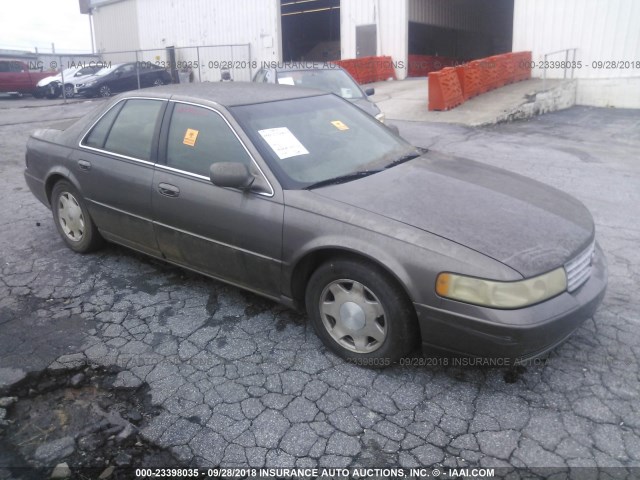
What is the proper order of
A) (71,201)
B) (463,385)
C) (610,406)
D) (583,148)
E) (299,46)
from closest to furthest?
(610,406)
(463,385)
(71,201)
(583,148)
(299,46)

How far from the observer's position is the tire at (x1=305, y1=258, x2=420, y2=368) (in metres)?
2.89

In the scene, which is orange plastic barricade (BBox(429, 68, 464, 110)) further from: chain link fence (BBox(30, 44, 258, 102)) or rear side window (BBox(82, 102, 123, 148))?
rear side window (BBox(82, 102, 123, 148))

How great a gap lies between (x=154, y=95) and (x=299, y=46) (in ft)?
80.6

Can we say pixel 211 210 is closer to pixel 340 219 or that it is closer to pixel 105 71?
pixel 340 219

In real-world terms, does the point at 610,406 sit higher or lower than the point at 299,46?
lower

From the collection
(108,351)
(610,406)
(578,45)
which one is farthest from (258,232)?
(578,45)

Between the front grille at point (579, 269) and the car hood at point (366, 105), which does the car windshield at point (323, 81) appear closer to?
the car hood at point (366, 105)

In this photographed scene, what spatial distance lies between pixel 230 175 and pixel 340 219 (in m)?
0.73

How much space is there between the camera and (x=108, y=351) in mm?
3361

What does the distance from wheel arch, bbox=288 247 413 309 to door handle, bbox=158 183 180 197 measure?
1.06 m

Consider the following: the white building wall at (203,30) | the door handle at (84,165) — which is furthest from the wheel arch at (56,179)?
the white building wall at (203,30)

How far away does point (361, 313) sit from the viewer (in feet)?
9.96

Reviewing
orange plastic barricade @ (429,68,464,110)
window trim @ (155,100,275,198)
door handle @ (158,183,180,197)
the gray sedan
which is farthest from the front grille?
orange plastic barricade @ (429,68,464,110)

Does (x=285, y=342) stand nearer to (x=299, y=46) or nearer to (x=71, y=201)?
(x=71, y=201)
